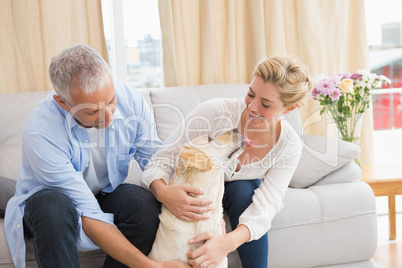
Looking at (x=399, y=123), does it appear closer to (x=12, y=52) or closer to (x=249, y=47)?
(x=249, y=47)

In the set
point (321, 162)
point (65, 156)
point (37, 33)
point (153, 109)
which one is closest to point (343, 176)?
point (321, 162)

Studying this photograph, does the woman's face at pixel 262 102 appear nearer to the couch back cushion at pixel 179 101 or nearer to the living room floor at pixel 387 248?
the couch back cushion at pixel 179 101

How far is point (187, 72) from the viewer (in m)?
2.89

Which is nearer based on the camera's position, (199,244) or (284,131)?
(199,244)

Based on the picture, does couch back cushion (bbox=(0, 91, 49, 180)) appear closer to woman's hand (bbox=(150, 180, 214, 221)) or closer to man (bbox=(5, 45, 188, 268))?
man (bbox=(5, 45, 188, 268))

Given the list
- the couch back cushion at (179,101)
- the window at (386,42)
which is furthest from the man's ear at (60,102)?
the window at (386,42)

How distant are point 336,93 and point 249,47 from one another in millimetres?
758

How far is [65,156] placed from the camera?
61.3 inches

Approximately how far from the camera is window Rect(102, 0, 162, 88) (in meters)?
2.98

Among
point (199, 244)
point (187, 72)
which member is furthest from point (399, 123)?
point (199, 244)

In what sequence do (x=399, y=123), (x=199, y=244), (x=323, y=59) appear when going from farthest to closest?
1. (x=399, y=123)
2. (x=323, y=59)
3. (x=199, y=244)

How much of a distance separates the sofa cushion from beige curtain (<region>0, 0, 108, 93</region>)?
2.89ft

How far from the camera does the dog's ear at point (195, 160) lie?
55.2 inches

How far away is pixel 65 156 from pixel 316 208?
1.11 m
